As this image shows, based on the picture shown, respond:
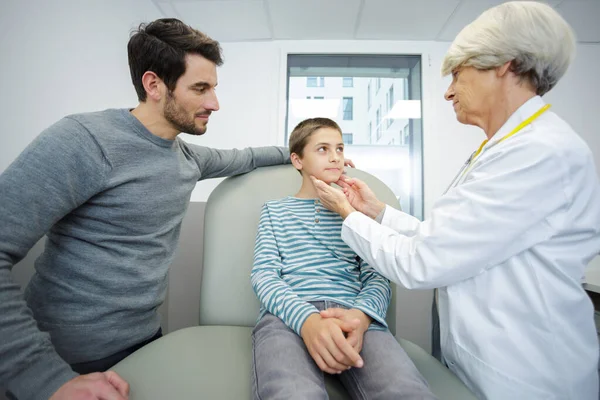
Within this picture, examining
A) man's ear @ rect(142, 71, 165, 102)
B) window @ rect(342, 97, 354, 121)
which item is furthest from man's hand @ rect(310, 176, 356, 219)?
window @ rect(342, 97, 354, 121)

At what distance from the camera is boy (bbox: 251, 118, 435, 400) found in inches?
24.7

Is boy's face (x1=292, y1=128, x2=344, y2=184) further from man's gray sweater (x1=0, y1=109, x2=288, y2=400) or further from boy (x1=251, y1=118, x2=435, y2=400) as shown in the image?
man's gray sweater (x1=0, y1=109, x2=288, y2=400)

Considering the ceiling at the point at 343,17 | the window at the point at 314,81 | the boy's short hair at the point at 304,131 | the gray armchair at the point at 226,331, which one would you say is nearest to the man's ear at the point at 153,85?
the gray armchair at the point at 226,331

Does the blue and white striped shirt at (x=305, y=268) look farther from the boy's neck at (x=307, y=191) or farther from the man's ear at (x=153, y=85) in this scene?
the man's ear at (x=153, y=85)

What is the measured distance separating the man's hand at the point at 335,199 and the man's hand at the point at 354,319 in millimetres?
259

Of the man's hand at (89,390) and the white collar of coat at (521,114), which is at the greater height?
the white collar of coat at (521,114)

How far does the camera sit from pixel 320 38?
2.40 m

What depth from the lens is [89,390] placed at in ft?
1.92

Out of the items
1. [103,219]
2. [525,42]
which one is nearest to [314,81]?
[525,42]

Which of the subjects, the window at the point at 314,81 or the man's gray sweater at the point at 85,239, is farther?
the window at the point at 314,81

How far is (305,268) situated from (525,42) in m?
0.76

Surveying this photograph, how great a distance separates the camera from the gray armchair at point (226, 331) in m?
0.68

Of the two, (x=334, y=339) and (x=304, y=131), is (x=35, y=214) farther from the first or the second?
(x=304, y=131)

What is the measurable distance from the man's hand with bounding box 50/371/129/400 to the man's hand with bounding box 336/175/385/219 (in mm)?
763
